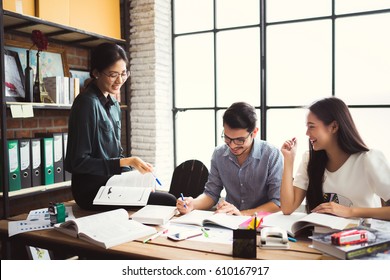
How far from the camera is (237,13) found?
344 cm

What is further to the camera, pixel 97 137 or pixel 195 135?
pixel 195 135

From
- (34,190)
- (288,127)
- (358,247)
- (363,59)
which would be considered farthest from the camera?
(288,127)

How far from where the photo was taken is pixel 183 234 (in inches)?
59.7

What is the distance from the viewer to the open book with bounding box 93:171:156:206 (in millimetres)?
1969

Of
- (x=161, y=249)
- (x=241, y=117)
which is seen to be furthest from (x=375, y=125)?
(x=161, y=249)

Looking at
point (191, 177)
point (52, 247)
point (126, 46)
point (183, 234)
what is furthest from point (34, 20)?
point (183, 234)

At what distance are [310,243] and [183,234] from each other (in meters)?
0.47

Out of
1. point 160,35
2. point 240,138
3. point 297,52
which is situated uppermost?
point 160,35

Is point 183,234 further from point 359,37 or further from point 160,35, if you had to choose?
point 160,35

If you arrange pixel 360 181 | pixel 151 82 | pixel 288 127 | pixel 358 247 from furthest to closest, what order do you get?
pixel 151 82 < pixel 288 127 < pixel 360 181 < pixel 358 247

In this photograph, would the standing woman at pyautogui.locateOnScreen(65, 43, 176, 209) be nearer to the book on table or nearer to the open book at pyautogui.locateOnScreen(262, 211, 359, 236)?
the book on table

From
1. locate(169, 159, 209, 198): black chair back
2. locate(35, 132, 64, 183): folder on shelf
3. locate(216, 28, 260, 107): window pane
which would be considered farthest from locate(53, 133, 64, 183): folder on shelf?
locate(216, 28, 260, 107): window pane

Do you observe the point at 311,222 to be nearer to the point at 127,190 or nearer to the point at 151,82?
the point at 127,190

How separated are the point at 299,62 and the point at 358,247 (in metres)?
2.22
